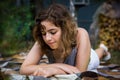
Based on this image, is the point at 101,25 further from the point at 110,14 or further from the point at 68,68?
the point at 68,68

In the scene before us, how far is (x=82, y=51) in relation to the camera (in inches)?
116

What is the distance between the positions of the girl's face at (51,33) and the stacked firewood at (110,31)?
504cm

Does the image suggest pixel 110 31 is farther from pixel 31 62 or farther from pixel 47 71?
pixel 47 71

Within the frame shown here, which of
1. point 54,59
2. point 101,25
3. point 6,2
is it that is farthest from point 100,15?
point 6,2

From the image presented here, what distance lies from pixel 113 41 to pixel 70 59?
490 centimetres

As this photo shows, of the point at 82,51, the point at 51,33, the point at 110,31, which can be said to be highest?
the point at 51,33

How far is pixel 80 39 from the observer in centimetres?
302

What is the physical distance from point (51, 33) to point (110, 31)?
5228 mm

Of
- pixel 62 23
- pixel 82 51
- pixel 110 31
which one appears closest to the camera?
pixel 62 23

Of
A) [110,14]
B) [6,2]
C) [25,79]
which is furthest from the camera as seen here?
[110,14]

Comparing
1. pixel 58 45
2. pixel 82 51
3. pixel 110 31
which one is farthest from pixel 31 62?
pixel 110 31

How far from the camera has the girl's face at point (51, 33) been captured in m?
2.67

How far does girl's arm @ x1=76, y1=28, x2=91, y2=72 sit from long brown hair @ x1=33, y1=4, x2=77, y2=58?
0.07 m

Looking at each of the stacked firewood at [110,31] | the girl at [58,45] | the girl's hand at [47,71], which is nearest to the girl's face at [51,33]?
the girl at [58,45]
